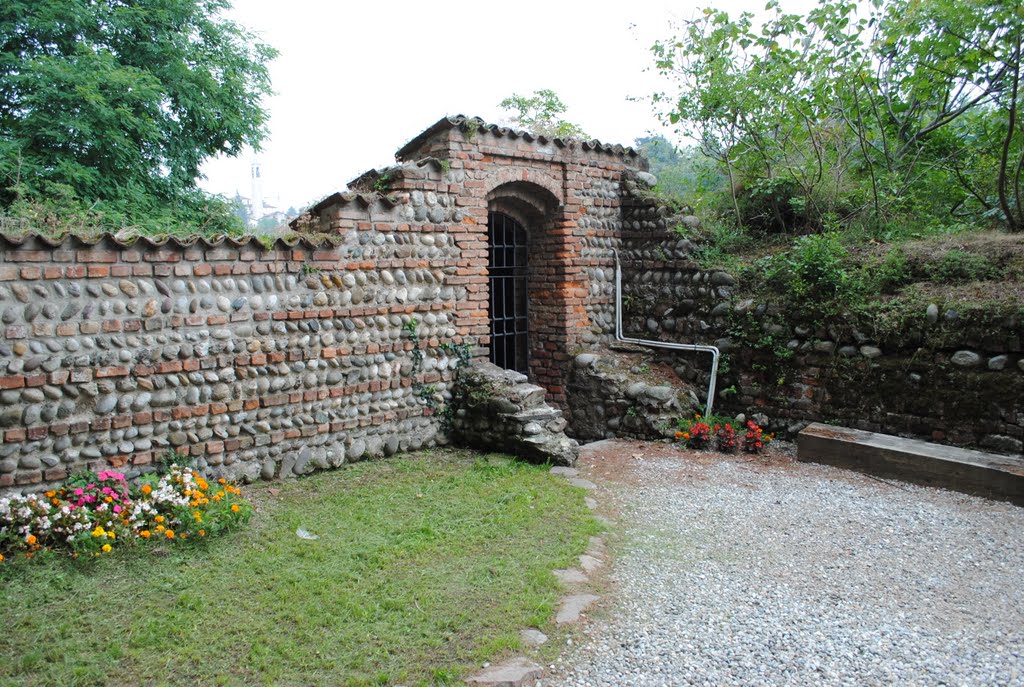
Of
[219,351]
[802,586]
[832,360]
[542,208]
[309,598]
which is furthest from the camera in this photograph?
[542,208]

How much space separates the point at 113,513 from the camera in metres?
5.17

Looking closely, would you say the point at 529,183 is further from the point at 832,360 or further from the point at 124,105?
the point at 124,105

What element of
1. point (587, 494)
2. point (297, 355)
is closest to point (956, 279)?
point (587, 494)

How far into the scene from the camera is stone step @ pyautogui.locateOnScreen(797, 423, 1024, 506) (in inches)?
256

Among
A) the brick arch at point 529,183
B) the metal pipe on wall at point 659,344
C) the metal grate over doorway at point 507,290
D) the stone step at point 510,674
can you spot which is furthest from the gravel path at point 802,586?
the brick arch at point 529,183

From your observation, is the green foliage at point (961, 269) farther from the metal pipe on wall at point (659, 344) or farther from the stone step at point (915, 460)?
the metal pipe on wall at point (659, 344)

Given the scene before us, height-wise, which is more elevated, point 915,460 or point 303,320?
point 303,320

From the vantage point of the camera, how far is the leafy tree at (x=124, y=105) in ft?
42.1

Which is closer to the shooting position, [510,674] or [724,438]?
[510,674]

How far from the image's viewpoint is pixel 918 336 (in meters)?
7.57

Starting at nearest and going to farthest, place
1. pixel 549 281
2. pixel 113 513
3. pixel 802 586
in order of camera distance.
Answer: pixel 802 586 < pixel 113 513 < pixel 549 281

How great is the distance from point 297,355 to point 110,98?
32.4ft

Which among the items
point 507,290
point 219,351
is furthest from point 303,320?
point 507,290

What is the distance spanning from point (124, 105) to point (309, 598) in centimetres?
1250
